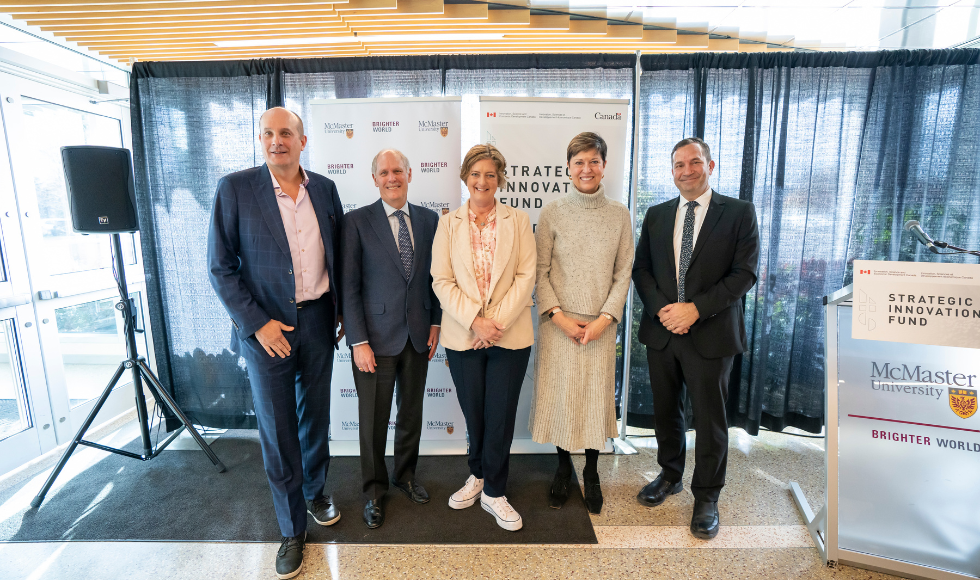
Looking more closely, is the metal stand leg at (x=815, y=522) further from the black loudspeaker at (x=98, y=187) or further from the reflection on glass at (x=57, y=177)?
the reflection on glass at (x=57, y=177)

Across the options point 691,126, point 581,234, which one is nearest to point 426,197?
point 581,234

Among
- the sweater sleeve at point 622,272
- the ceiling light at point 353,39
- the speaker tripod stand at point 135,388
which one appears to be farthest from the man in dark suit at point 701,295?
the speaker tripod stand at point 135,388

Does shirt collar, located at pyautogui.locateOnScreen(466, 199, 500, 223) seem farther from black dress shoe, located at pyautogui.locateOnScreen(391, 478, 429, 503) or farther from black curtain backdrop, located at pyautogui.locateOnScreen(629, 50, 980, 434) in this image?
black dress shoe, located at pyautogui.locateOnScreen(391, 478, 429, 503)

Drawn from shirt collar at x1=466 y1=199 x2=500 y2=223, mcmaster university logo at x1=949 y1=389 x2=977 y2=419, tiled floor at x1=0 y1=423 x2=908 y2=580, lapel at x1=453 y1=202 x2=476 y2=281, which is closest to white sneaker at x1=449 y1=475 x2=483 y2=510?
tiled floor at x1=0 y1=423 x2=908 y2=580

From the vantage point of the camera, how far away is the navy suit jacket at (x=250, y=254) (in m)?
1.74

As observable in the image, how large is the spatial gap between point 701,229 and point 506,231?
3.08ft

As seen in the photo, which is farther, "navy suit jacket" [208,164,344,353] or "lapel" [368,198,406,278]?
"lapel" [368,198,406,278]

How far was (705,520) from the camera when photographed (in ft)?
6.68

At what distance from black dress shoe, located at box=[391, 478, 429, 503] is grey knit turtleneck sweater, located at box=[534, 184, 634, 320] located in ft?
4.01

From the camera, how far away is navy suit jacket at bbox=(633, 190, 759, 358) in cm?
193

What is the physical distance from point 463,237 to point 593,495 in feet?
5.10

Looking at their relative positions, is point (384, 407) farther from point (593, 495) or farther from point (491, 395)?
point (593, 495)

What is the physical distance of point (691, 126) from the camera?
279 centimetres

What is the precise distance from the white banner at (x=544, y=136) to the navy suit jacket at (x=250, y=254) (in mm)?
1334
